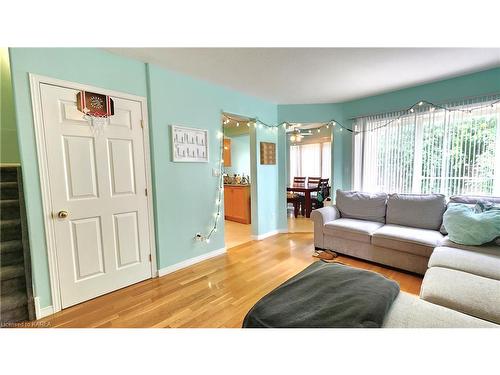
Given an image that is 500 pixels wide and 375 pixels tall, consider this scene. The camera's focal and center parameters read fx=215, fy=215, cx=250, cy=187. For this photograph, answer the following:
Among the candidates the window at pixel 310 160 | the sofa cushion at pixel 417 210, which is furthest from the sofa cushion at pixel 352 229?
the window at pixel 310 160

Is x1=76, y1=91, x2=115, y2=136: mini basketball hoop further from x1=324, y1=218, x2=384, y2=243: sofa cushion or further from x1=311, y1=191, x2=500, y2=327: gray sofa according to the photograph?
x1=324, y1=218, x2=384, y2=243: sofa cushion

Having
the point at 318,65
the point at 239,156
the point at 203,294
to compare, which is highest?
the point at 318,65

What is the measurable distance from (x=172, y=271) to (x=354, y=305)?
213 centimetres

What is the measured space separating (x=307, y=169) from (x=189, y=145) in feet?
17.4

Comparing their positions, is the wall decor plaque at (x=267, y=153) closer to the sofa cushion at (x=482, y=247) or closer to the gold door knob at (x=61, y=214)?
the sofa cushion at (x=482, y=247)

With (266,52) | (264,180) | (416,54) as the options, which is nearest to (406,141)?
(416,54)

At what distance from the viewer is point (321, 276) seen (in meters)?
1.36

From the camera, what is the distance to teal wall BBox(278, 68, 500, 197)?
2635mm

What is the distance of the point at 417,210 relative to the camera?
2.69 meters

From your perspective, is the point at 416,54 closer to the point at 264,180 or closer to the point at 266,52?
the point at 266,52

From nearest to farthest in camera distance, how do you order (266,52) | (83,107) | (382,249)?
(83,107), (266,52), (382,249)

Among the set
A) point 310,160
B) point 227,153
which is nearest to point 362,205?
point 227,153

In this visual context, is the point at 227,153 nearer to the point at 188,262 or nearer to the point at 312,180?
the point at 312,180

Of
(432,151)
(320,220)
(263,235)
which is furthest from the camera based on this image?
(263,235)
